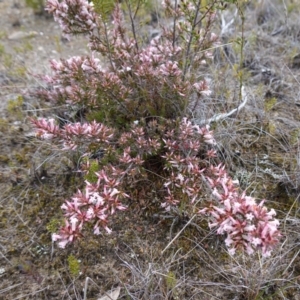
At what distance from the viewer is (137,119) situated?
8.16ft

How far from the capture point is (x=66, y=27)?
230cm

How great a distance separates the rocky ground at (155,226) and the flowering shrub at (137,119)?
0.20m

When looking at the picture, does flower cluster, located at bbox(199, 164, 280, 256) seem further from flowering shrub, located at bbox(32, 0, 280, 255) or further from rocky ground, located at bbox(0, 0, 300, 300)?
rocky ground, located at bbox(0, 0, 300, 300)

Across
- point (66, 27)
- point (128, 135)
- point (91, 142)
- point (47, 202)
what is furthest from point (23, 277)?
point (66, 27)

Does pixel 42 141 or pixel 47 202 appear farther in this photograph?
pixel 42 141

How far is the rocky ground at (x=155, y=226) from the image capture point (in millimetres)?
1945

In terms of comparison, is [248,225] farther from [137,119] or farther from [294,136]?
[294,136]

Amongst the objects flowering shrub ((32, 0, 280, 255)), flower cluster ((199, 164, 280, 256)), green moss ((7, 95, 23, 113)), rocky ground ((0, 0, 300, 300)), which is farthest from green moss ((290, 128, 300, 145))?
green moss ((7, 95, 23, 113))

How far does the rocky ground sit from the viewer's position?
1945mm

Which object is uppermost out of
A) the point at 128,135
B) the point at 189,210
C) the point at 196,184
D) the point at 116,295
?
the point at 128,135

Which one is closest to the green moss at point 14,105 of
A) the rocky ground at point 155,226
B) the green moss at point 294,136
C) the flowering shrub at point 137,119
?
the rocky ground at point 155,226

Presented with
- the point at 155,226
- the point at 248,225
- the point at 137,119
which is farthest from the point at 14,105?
the point at 248,225

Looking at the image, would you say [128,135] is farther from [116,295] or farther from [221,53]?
[221,53]

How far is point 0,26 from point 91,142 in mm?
→ 3216
